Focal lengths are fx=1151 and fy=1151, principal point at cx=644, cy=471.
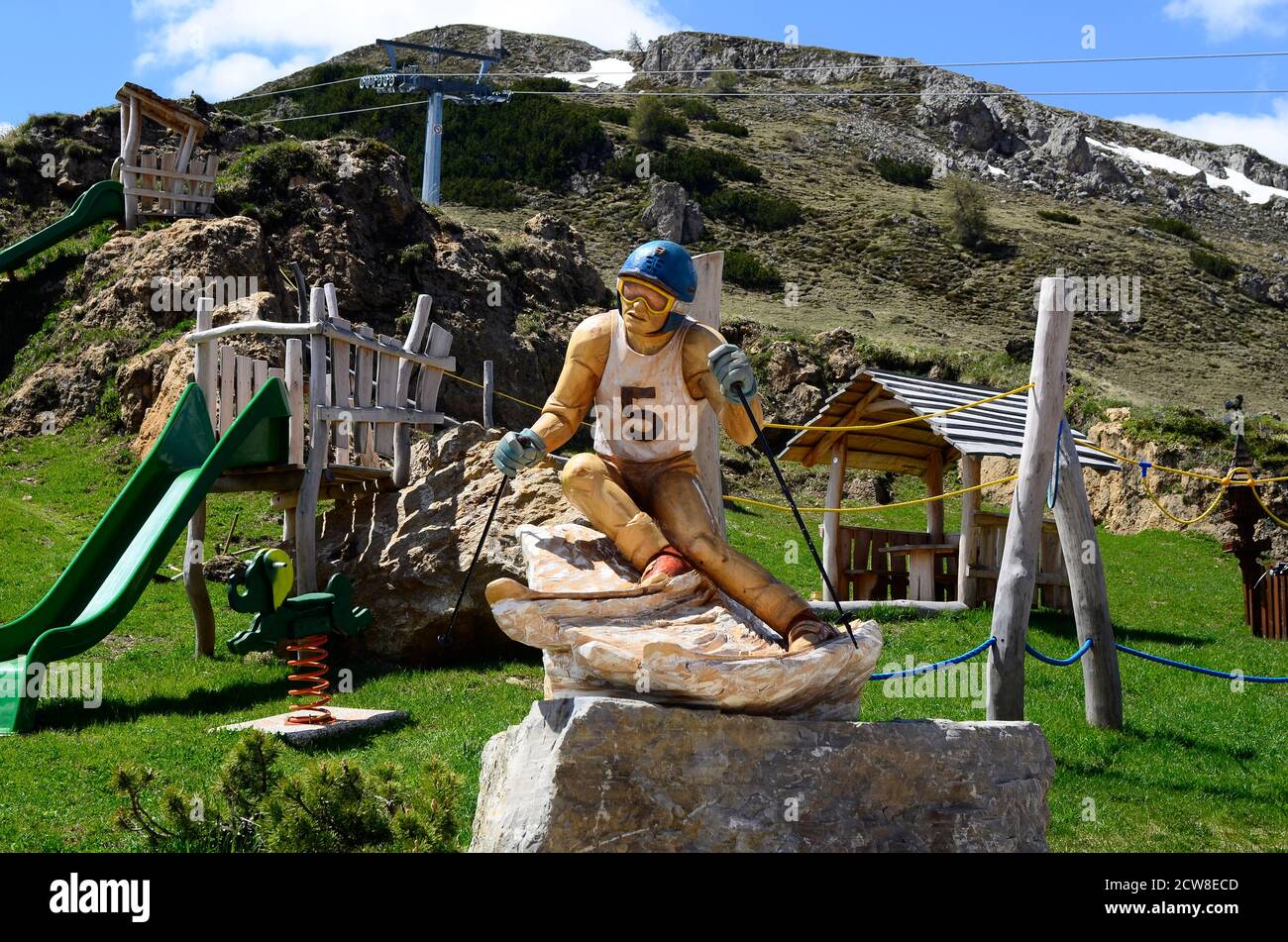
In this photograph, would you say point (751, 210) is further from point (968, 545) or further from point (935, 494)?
point (968, 545)

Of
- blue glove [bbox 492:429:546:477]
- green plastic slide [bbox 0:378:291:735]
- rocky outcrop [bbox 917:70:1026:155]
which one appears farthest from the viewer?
rocky outcrop [bbox 917:70:1026:155]

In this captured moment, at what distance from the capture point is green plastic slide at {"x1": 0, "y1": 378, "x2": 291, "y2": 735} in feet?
25.6

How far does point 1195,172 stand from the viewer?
67.6 meters

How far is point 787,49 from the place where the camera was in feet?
244

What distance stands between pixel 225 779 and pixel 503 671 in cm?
437

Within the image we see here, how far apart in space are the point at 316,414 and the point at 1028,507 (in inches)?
230

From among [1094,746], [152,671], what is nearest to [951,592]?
[1094,746]

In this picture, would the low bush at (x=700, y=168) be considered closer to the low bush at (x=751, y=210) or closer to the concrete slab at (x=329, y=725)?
the low bush at (x=751, y=210)

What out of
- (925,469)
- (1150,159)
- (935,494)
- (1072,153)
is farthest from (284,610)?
(1150,159)

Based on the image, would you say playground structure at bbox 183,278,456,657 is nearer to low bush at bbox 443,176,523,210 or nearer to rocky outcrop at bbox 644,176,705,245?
rocky outcrop at bbox 644,176,705,245

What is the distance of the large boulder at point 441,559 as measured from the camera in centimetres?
959

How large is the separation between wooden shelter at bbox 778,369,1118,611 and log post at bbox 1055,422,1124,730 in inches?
127

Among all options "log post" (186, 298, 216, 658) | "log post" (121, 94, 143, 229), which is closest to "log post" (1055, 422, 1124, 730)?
"log post" (186, 298, 216, 658)

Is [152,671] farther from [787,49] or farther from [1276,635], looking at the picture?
[787,49]
